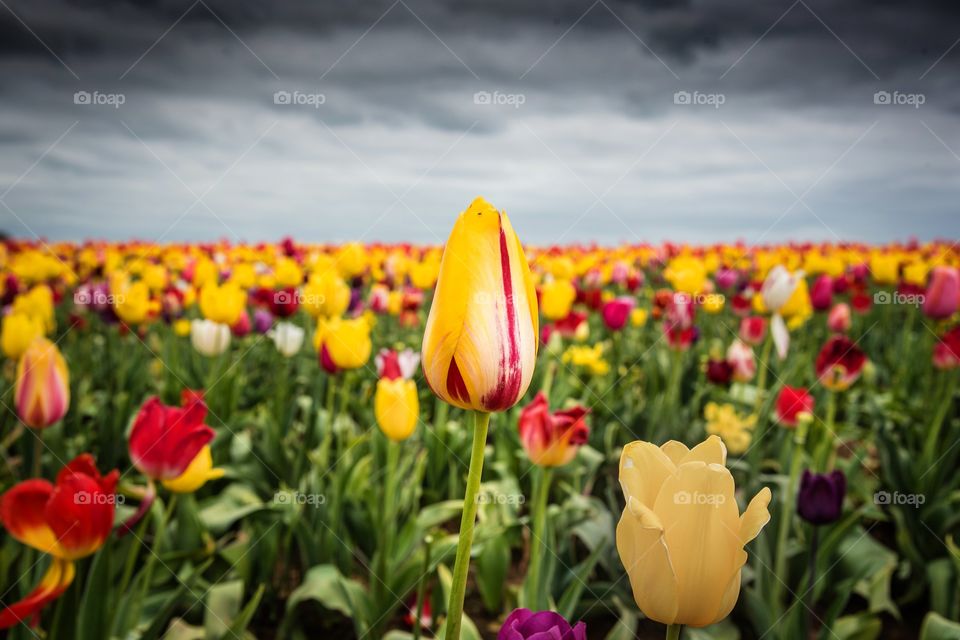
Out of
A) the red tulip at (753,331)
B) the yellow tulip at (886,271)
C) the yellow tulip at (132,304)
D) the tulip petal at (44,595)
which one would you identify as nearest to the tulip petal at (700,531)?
the tulip petal at (44,595)

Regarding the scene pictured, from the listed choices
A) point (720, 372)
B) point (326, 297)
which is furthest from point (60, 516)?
point (720, 372)

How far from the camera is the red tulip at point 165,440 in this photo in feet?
5.21

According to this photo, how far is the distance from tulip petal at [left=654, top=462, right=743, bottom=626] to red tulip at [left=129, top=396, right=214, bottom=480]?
1.20 m

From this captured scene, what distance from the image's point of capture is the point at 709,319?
21.0 feet

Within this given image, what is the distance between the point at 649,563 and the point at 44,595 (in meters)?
1.21

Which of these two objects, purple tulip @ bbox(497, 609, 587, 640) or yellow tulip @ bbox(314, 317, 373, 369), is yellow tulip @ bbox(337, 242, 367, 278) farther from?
purple tulip @ bbox(497, 609, 587, 640)

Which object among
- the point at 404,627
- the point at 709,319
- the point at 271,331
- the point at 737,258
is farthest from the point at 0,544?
the point at 737,258

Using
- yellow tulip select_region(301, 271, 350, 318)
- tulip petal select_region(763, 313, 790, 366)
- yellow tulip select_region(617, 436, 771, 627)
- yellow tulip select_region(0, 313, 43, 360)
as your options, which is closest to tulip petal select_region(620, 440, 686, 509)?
yellow tulip select_region(617, 436, 771, 627)

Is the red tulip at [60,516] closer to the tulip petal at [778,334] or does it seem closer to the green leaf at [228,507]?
the green leaf at [228,507]

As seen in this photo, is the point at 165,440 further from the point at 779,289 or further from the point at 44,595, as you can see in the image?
the point at 779,289

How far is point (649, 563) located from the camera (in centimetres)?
73

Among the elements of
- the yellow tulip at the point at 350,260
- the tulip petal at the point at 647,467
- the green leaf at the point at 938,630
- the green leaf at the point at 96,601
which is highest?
the yellow tulip at the point at 350,260

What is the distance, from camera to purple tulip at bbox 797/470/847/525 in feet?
6.20

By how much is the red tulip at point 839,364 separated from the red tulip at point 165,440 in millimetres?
2512
